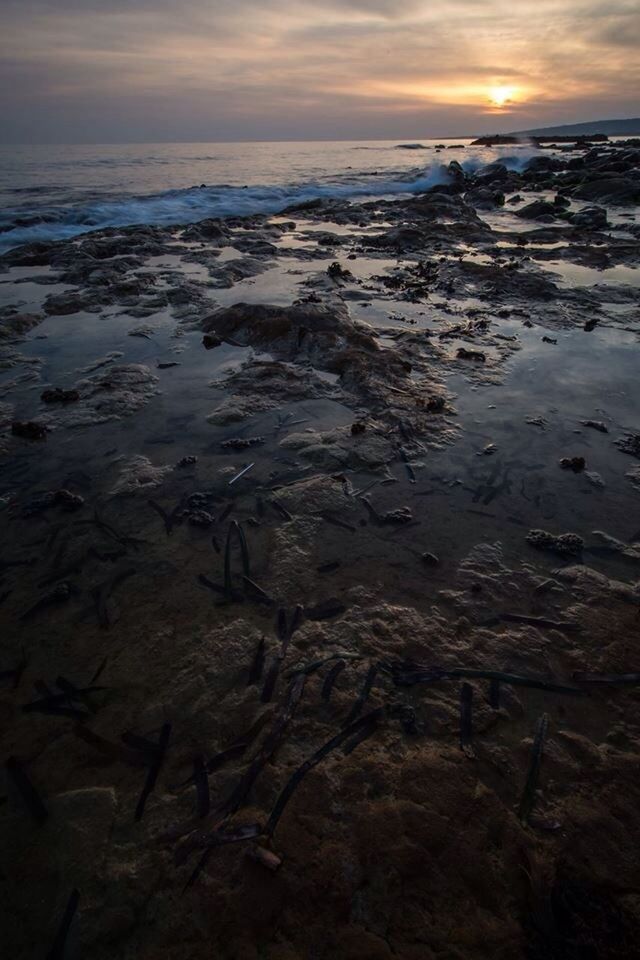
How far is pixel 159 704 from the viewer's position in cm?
256

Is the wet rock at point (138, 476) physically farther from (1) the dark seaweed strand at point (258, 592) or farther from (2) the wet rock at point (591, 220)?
(2) the wet rock at point (591, 220)

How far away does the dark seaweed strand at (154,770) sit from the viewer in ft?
6.98

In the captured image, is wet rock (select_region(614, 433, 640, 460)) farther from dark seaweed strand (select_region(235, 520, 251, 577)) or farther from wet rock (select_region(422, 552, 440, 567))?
dark seaweed strand (select_region(235, 520, 251, 577))

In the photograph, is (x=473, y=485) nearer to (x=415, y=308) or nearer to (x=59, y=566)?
(x=59, y=566)

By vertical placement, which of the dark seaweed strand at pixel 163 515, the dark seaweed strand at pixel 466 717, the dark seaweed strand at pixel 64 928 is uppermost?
the dark seaweed strand at pixel 163 515

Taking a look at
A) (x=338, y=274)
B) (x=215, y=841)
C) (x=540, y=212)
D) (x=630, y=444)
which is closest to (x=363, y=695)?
(x=215, y=841)

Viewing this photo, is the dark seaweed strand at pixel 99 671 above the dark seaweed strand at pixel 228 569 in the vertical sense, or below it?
below

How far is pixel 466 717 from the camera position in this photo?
2480mm

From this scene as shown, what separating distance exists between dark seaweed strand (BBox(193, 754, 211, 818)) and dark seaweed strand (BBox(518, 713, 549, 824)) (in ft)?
4.51

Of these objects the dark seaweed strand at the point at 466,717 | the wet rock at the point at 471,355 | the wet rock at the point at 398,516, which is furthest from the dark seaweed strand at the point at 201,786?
the wet rock at the point at 471,355

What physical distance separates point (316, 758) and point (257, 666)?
0.62 metres

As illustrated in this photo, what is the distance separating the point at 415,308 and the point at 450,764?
27.6 feet

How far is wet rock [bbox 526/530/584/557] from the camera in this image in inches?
138

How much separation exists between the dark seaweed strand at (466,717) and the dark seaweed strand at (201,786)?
1.23 metres
